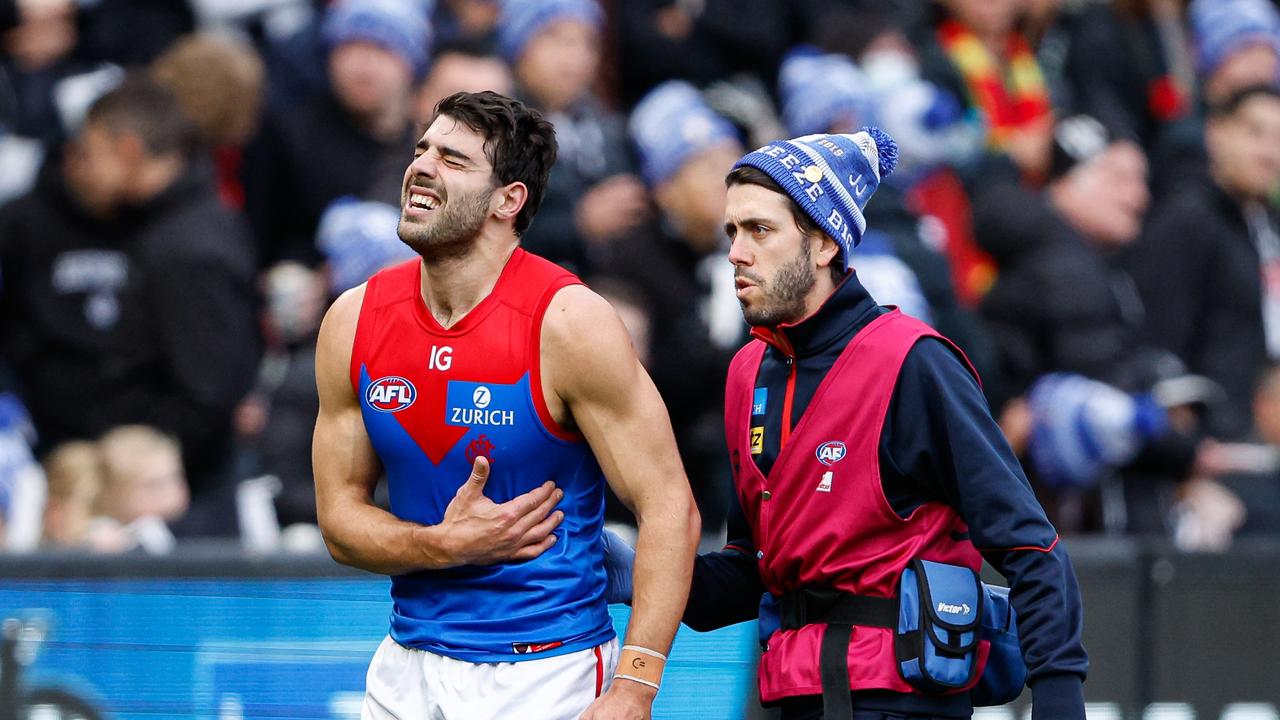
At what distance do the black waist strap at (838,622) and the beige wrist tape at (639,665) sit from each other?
14.0 inches

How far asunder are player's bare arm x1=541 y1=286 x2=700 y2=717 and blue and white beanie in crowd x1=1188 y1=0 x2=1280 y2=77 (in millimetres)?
7597

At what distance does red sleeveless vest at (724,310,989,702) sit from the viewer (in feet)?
14.5

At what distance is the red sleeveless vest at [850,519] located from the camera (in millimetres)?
4406

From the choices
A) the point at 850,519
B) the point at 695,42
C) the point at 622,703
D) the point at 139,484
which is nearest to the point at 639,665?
the point at 622,703

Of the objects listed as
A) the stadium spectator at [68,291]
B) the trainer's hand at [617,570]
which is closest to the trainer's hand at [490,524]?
the trainer's hand at [617,570]

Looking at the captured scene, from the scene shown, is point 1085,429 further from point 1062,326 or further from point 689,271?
point 689,271

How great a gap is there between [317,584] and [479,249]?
2.43 m

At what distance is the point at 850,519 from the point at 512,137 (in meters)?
1.21

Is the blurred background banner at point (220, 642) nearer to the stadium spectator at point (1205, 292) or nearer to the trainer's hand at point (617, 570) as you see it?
the trainer's hand at point (617, 570)

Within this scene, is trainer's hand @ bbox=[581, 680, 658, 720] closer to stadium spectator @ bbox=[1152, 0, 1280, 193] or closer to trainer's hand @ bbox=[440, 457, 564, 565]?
trainer's hand @ bbox=[440, 457, 564, 565]

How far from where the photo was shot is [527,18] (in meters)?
9.27

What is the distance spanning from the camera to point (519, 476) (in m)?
4.50

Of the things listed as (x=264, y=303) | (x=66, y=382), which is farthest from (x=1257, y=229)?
(x=66, y=382)

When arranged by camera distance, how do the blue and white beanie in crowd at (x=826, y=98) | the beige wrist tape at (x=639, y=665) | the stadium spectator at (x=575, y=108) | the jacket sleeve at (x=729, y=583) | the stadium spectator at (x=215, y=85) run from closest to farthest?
the beige wrist tape at (x=639, y=665) < the jacket sleeve at (x=729, y=583) < the stadium spectator at (x=215, y=85) < the blue and white beanie in crowd at (x=826, y=98) < the stadium spectator at (x=575, y=108)
